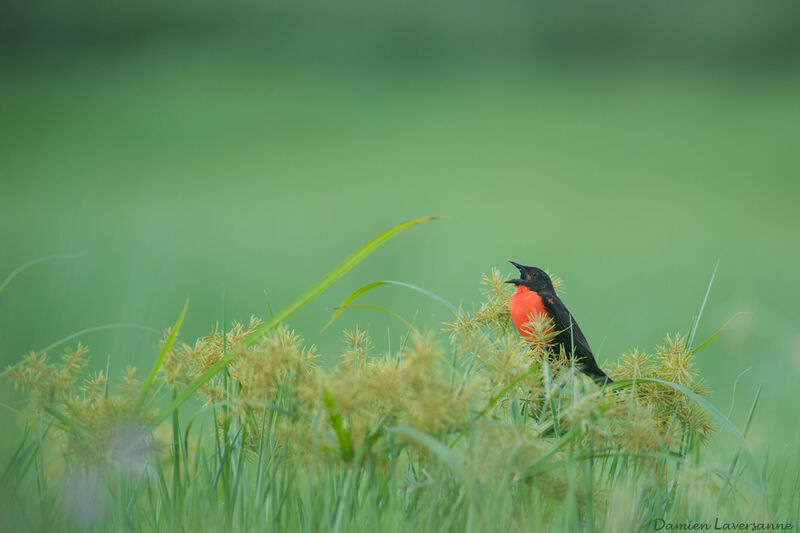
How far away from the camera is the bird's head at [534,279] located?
1010 mm

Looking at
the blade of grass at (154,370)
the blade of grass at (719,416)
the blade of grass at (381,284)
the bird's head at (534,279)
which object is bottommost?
the blade of grass at (719,416)

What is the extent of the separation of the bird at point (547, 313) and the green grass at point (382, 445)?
0.27 ft

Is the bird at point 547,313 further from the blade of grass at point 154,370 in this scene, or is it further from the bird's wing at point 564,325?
the blade of grass at point 154,370

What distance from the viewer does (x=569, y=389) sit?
0.80 metres

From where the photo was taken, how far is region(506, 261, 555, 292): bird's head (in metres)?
1.01

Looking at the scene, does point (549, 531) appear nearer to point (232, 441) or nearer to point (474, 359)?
point (474, 359)

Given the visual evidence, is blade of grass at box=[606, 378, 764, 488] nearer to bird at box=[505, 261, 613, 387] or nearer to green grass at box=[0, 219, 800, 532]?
green grass at box=[0, 219, 800, 532]

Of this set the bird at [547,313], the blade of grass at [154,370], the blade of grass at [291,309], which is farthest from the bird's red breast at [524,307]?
the blade of grass at [154,370]

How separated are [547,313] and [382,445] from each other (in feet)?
1.23

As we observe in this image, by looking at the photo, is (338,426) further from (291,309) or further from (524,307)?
(524,307)

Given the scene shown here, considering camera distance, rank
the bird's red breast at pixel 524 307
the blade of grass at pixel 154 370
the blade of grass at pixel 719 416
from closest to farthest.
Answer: the blade of grass at pixel 719 416 < the blade of grass at pixel 154 370 < the bird's red breast at pixel 524 307

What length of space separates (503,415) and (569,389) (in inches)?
5.1

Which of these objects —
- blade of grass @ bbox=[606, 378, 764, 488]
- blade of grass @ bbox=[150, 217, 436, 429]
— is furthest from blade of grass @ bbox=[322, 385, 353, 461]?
blade of grass @ bbox=[606, 378, 764, 488]

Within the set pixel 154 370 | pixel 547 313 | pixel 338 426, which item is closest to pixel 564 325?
pixel 547 313
